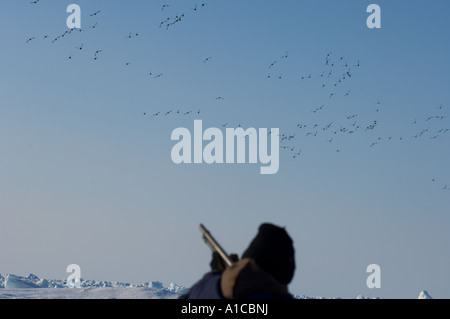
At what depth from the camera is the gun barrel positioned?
7.87 metres

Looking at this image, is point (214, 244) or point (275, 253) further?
point (214, 244)

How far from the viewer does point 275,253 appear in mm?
7156

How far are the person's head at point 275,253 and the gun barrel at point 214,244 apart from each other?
1.94ft

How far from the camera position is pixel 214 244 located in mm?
8266

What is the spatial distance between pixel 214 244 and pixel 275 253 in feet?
4.06

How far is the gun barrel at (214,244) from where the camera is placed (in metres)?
7.87

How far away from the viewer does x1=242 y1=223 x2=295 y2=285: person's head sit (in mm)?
7152

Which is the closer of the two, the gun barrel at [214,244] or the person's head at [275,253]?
the person's head at [275,253]

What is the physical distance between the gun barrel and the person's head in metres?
0.59

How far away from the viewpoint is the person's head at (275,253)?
715cm

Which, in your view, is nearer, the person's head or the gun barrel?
the person's head
